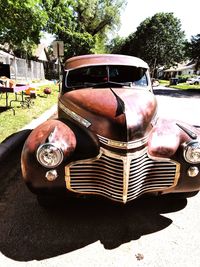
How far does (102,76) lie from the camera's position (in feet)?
14.3

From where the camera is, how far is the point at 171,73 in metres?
87.4

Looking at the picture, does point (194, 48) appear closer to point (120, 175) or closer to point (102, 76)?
point (102, 76)

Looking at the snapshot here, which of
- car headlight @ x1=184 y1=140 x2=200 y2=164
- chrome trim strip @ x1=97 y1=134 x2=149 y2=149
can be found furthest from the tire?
car headlight @ x1=184 y1=140 x2=200 y2=164

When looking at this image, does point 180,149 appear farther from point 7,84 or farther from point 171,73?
point 171,73

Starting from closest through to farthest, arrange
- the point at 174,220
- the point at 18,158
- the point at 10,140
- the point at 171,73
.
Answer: the point at 174,220 → the point at 18,158 → the point at 10,140 → the point at 171,73

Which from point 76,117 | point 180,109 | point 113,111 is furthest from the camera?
point 180,109

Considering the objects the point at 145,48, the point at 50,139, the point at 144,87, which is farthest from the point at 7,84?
→ the point at 145,48

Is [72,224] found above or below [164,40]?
below

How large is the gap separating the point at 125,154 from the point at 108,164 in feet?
0.75

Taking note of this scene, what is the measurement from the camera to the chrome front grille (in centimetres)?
288

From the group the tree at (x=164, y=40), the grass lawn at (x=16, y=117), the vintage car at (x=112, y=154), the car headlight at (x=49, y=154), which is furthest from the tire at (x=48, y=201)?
the tree at (x=164, y=40)

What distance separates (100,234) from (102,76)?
2402 mm

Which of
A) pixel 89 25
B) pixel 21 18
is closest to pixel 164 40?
→ pixel 89 25

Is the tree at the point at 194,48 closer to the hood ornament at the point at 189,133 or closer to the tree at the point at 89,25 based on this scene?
the tree at the point at 89,25
